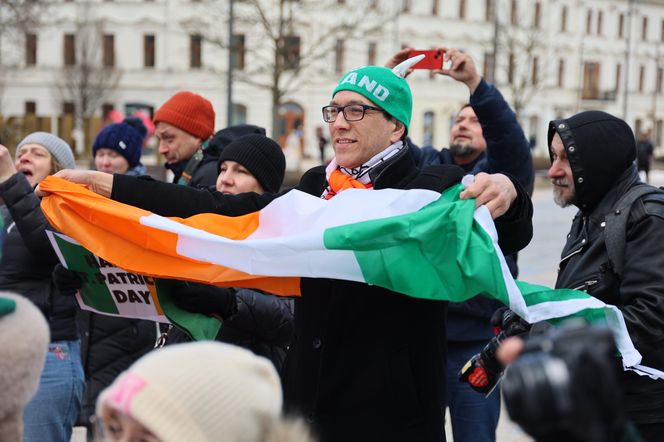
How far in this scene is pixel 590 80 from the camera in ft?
233

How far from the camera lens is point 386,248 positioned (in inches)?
135

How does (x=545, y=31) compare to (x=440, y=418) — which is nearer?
(x=440, y=418)

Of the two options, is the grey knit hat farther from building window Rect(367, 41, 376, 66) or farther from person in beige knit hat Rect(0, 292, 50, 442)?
building window Rect(367, 41, 376, 66)

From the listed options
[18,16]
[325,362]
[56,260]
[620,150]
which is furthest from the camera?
[18,16]

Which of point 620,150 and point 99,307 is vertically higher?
point 620,150

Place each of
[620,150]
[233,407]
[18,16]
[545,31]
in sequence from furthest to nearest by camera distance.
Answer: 1. [545,31]
2. [18,16]
3. [620,150]
4. [233,407]

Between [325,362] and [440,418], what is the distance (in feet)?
1.46

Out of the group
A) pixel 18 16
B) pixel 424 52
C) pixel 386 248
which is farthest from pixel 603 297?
pixel 18 16

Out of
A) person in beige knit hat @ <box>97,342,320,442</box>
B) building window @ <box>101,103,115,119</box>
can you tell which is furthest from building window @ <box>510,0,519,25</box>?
person in beige knit hat @ <box>97,342,320,442</box>

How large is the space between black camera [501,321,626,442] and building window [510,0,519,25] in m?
58.3

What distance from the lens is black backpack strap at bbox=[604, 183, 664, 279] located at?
3.61 metres

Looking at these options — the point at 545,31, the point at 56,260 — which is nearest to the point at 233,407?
the point at 56,260

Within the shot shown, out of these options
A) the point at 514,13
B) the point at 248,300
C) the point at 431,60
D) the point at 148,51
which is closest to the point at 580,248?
the point at 431,60

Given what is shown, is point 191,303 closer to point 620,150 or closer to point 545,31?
point 620,150
